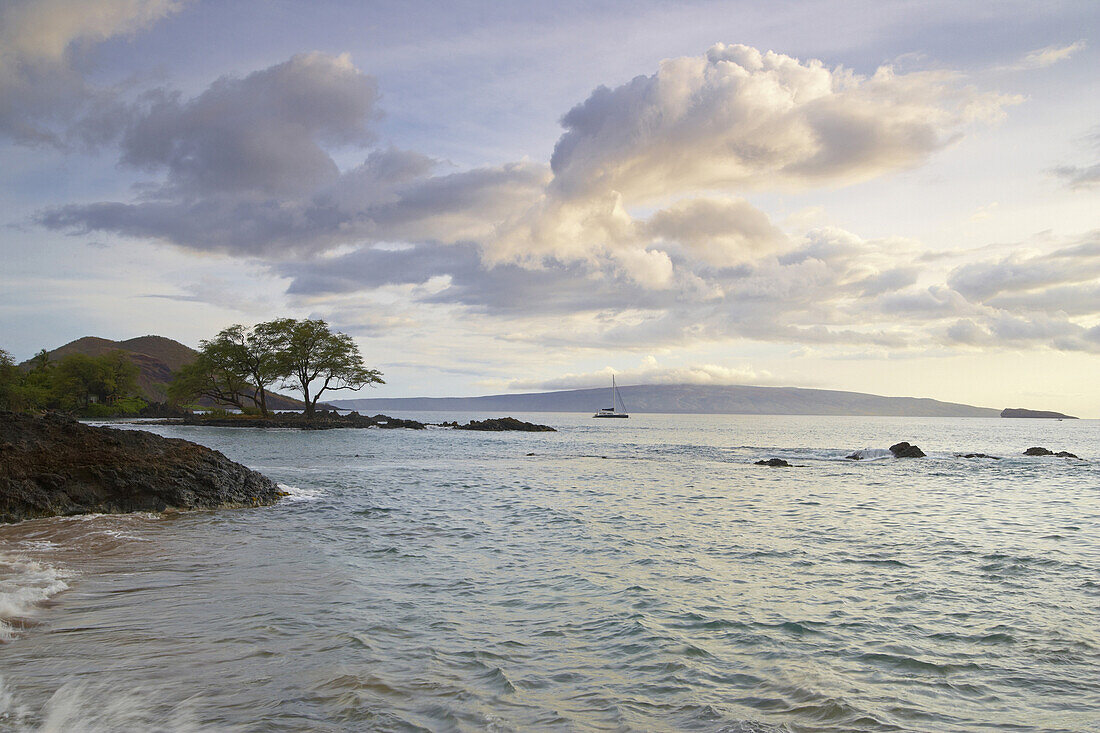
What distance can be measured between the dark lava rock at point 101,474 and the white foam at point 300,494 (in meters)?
0.74

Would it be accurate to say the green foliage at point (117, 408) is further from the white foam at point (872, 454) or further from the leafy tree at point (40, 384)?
the white foam at point (872, 454)

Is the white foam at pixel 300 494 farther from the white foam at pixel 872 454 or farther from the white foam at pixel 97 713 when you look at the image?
the white foam at pixel 872 454

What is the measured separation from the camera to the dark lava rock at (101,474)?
45.2ft

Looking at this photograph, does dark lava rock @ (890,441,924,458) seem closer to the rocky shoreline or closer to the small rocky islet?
the small rocky islet

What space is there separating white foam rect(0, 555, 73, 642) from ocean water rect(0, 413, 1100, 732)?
1.8 inches

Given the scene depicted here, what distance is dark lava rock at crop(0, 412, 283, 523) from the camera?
13766mm

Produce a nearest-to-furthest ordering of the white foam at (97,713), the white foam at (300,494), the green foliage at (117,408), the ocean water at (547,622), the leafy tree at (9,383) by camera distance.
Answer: the white foam at (97,713) < the ocean water at (547,622) < the white foam at (300,494) < the leafy tree at (9,383) < the green foliage at (117,408)

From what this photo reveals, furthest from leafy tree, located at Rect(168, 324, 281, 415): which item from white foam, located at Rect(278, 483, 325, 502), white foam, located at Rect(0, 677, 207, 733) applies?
white foam, located at Rect(0, 677, 207, 733)

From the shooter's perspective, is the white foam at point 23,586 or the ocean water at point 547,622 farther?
the white foam at point 23,586

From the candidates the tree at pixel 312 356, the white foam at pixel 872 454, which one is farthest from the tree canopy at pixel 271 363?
the white foam at pixel 872 454

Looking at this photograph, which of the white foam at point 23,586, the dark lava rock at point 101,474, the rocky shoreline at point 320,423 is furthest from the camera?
the rocky shoreline at point 320,423

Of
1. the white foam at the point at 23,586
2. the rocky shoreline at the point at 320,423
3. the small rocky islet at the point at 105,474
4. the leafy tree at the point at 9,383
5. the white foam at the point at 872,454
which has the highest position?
the leafy tree at the point at 9,383

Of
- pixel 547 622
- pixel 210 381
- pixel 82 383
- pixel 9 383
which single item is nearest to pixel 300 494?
pixel 547 622

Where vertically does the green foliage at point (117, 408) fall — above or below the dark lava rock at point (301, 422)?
above
